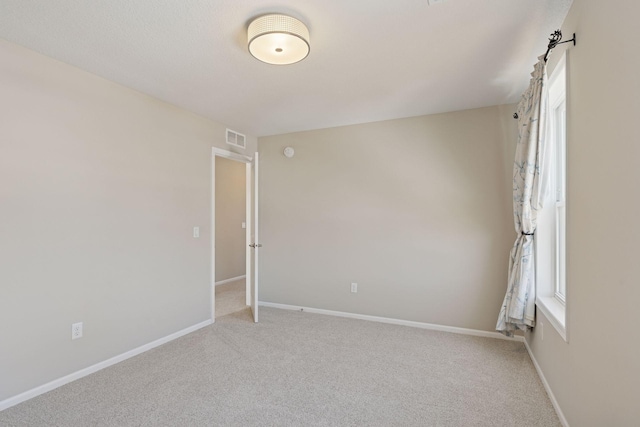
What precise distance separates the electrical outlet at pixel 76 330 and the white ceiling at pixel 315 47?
6.58 feet

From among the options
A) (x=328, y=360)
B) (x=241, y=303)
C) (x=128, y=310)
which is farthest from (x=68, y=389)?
(x=241, y=303)

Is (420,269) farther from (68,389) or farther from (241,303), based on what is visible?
(68,389)

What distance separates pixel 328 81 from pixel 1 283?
2752 millimetres

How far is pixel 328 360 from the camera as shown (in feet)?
9.21

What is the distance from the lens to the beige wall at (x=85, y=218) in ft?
7.07

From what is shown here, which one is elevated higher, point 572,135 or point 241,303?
point 572,135

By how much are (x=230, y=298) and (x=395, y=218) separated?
277 cm

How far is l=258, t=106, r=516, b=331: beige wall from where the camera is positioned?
3359mm

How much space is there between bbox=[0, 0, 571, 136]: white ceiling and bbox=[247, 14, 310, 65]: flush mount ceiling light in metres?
0.05

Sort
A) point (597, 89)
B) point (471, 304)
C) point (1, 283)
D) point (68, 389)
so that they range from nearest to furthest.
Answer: point (597, 89) → point (1, 283) → point (68, 389) → point (471, 304)

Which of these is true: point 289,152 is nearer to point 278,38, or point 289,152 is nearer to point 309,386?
point 278,38

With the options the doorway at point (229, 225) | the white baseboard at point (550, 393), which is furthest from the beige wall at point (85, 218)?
the white baseboard at point (550, 393)

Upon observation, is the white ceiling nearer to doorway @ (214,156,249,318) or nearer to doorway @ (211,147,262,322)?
doorway @ (211,147,262,322)

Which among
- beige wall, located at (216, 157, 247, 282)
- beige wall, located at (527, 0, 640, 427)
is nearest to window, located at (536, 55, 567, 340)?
beige wall, located at (527, 0, 640, 427)
